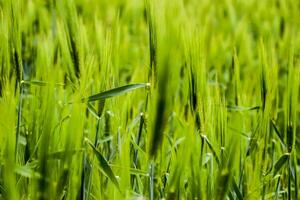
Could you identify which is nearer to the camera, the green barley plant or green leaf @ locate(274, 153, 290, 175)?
the green barley plant

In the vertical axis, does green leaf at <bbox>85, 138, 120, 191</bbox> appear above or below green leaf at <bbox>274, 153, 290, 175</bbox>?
above

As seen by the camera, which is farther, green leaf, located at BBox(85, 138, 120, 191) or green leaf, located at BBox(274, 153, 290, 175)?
green leaf, located at BBox(274, 153, 290, 175)

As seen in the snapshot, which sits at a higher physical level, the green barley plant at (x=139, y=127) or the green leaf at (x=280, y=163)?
the green barley plant at (x=139, y=127)

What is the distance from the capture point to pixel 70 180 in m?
0.64

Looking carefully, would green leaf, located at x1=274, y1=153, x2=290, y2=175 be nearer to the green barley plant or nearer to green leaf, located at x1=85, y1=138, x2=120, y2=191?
the green barley plant

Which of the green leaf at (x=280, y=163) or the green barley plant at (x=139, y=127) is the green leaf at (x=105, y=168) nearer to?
the green barley plant at (x=139, y=127)

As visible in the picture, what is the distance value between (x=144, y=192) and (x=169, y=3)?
23cm

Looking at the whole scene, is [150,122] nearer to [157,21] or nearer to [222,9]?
[157,21]

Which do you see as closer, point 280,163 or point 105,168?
point 105,168

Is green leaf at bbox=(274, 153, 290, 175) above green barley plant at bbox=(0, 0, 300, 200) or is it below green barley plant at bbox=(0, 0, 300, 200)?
below

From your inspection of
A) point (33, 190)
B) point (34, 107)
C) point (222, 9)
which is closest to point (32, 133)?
point (34, 107)

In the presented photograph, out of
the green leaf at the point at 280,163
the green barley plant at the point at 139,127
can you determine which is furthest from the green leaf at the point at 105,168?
the green leaf at the point at 280,163

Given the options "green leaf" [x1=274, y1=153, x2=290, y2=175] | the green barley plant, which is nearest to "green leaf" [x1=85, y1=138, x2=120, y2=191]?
the green barley plant

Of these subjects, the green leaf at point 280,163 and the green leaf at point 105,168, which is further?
the green leaf at point 280,163
